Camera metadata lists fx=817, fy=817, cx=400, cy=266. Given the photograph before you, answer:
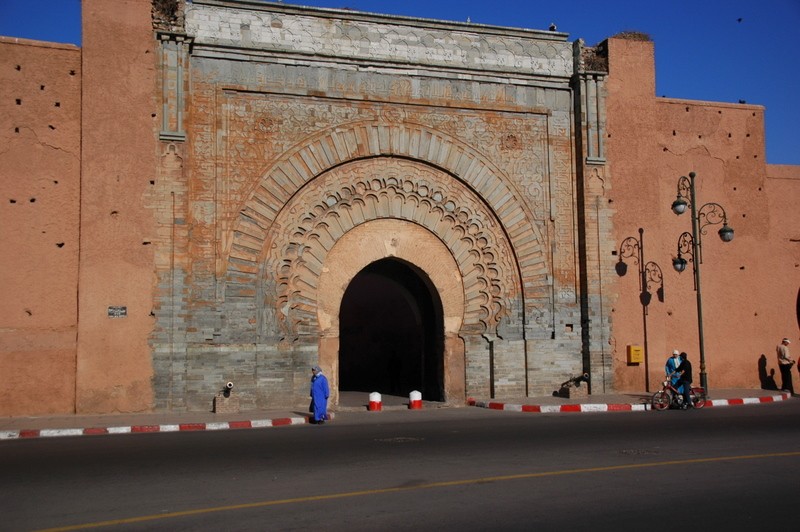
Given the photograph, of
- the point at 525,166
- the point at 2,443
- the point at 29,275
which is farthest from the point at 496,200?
the point at 2,443

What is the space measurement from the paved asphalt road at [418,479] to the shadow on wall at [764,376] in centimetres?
717

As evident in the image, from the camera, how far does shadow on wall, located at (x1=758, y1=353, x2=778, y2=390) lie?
17953 millimetres

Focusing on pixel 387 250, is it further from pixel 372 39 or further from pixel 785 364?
pixel 785 364

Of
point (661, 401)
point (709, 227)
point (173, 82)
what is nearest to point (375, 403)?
point (661, 401)

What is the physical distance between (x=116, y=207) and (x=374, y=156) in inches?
192

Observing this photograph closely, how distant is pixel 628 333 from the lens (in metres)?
16.9

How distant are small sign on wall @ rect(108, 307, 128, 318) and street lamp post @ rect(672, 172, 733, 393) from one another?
1019 centimetres

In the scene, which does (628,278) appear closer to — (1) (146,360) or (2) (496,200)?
(2) (496,200)

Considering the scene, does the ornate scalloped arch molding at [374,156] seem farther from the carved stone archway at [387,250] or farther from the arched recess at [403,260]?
the arched recess at [403,260]

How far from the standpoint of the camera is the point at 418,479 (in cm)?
721

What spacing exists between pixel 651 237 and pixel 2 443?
12.7 m

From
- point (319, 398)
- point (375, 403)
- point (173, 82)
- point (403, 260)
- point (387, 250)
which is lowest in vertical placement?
point (375, 403)

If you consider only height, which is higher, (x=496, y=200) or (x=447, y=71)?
(x=447, y=71)

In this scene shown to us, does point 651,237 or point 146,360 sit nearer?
point 146,360
